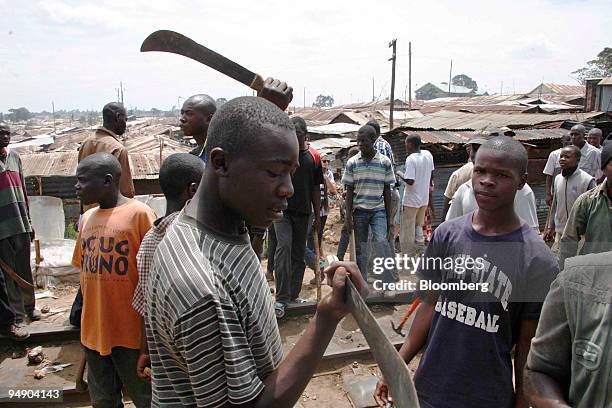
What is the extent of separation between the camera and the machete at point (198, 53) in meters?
2.57

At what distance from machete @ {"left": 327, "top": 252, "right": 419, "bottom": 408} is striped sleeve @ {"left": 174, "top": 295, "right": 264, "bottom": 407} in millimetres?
317

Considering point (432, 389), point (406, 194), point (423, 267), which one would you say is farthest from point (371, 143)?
point (432, 389)

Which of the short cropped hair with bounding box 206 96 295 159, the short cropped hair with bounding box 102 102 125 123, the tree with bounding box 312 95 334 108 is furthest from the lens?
the tree with bounding box 312 95 334 108

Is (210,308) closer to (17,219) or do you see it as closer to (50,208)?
(17,219)

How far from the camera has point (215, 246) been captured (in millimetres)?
1225

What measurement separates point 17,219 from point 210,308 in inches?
170

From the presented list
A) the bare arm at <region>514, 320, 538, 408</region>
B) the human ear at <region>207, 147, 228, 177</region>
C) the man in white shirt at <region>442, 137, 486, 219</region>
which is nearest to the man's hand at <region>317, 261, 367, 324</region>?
the human ear at <region>207, 147, 228, 177</region>

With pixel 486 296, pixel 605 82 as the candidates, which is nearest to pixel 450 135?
pixel 486 296

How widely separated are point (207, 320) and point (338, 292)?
1.25 feet

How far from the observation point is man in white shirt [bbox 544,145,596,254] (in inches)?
204

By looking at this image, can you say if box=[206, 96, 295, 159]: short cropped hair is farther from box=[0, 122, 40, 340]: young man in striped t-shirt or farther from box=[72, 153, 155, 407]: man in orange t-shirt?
box=[0, 122, 40, 340]: young man in striped t-shirt

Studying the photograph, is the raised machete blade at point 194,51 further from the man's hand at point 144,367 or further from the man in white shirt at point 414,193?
the man in white shirt at point 414,193

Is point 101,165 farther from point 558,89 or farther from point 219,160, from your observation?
point 558,89

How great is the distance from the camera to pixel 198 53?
8.63 ft
